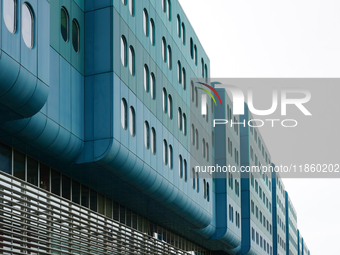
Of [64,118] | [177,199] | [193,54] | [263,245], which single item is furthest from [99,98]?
[263,245]

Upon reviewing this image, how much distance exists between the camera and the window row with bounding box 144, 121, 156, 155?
24.9 m

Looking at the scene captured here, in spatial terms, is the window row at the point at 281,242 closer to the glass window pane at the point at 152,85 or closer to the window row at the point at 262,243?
the window row at the point at 262,243

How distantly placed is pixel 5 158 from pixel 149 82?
9.78m

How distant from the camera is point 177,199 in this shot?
28750 millimetres

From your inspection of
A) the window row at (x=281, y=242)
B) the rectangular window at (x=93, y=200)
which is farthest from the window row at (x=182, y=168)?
the window row at (x=281, y=242)

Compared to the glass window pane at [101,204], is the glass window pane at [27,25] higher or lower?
higher

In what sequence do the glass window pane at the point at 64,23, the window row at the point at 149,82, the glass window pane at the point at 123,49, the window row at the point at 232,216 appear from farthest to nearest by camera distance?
1. the window row at the point at 232,216
2. the window row at the point at 149,82
3. the glass window pane at the point at 123,49
4. the glass window pane at the point at 64,23

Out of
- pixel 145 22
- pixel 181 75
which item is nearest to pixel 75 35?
pixel 145 22

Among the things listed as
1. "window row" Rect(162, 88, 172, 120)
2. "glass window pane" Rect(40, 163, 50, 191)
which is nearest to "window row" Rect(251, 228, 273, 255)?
"window row" Rect(162, 88, 172, 120)

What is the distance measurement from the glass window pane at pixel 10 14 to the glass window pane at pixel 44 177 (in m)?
6.65

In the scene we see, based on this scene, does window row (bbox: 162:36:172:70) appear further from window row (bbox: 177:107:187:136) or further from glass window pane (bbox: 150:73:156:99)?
window row (bbox: 177:107:187:136)

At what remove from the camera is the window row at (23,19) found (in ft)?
48.0

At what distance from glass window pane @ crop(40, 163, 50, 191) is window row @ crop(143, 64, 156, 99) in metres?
6.97

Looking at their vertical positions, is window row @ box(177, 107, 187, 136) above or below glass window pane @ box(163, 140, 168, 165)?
above
